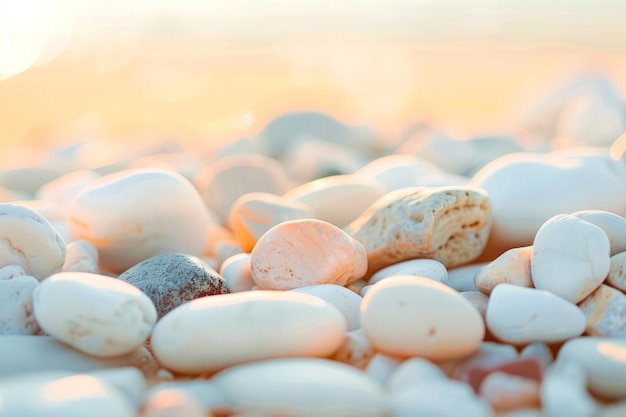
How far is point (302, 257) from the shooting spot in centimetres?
179

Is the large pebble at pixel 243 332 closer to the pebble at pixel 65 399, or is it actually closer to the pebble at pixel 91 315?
the pebble at pixel 91 315

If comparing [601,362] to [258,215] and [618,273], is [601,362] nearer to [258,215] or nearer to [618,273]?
[618,273]

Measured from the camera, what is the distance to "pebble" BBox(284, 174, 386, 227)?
2.41 m

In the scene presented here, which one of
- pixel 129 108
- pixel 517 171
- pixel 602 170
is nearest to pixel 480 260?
pixel 517 171

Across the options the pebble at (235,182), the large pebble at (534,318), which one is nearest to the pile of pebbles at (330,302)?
the large pebble at (534,318)

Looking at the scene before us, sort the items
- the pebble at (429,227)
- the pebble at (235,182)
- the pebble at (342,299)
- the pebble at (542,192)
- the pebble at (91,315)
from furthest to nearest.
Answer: the pebble at (235,182), the pebble at (542,192), the pebble at (429,227), the pebble at (342,299), the pebble at (91,315)

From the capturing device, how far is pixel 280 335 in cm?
131

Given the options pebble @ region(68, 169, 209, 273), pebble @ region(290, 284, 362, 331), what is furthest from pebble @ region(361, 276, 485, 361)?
pebble @ region(68, 169, 209, 273)

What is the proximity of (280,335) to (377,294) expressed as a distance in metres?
0.21

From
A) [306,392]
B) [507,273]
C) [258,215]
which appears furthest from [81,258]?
[507,273]

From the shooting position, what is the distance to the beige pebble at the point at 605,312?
56.4 inches

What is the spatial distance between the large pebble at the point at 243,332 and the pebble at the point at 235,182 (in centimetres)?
157

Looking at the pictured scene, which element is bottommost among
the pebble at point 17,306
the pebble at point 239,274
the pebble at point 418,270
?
the pebble at point 239,274

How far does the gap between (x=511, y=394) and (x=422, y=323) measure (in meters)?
0.22
